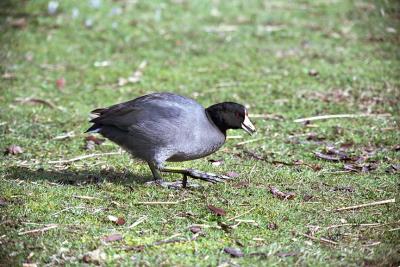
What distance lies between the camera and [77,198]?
5691 millimetres

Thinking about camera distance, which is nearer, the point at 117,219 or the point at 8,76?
the point at 117,219

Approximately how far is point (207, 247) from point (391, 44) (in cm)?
712

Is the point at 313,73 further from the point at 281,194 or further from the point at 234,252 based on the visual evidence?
the point at 234,252

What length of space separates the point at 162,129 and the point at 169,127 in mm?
67

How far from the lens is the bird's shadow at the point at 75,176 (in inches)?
243

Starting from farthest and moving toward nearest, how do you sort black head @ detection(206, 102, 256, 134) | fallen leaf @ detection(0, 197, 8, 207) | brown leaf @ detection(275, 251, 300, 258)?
1. black head @ detection(206, 102, 256, 134)
2. fallen leaf @ detection(0, 197, 8, 207)
3. brown leaf @ detection(275, 251, 300, 258)

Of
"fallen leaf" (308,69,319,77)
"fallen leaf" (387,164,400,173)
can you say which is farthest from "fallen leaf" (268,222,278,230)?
"fallen leaf" (308,69,319,77)

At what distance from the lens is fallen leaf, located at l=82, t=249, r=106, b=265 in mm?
4539

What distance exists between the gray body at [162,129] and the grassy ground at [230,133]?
34 cm

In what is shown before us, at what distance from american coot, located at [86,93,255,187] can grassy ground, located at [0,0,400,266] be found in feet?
1.05

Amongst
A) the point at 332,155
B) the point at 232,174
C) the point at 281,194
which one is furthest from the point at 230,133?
the point at 281,194

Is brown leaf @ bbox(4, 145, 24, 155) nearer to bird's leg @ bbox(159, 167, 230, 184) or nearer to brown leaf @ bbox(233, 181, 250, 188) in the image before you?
bird's leg @ bbox(159, 167, 230, 184)

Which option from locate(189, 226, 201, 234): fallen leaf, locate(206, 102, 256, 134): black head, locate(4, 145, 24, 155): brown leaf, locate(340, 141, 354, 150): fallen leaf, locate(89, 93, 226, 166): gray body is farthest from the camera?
locate(340, 141, 354, 150): fallen leaf

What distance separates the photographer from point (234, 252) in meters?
4.70
